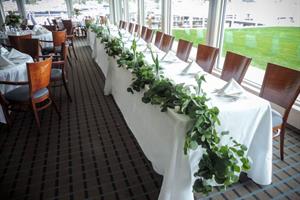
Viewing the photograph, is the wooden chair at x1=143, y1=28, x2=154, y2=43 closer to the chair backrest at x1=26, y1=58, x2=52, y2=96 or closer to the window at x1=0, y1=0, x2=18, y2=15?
the chair backrest at x1=26, y1=58, x2=52, y2=96

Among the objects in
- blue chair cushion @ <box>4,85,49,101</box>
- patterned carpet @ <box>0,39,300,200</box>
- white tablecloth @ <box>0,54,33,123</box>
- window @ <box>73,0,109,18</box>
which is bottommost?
patterned carpet @ <box>0,39,300,200</box>

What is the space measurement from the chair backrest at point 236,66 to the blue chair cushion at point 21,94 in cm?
216

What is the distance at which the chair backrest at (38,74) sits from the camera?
241 centimetres

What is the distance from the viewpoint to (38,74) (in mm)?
2516

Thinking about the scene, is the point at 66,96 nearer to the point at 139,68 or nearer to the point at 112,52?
the point at 112,52

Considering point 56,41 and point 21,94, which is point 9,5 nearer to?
point 56,41

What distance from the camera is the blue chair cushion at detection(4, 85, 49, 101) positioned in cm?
262

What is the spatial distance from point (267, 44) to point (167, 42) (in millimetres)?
1567

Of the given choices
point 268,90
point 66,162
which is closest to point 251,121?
point 268,90

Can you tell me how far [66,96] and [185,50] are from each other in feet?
6.93

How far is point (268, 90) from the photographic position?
2.05m

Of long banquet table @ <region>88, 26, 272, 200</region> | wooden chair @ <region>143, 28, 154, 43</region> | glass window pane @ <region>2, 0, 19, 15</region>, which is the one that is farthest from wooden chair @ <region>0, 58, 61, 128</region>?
glass window pane @ <region>2, 0, 19, 15</region>

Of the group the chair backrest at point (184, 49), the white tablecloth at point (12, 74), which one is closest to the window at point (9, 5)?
the white tablecloth at point (12, 74)

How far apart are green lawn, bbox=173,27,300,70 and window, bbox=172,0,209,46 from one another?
589 millimetres
